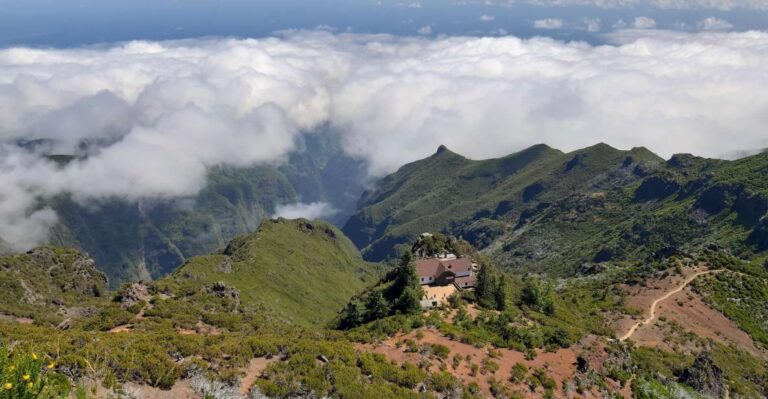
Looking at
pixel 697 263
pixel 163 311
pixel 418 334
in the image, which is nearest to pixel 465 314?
pixel 418 334

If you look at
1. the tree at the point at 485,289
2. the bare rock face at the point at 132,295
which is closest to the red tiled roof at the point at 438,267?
the tree at the point at 485,289

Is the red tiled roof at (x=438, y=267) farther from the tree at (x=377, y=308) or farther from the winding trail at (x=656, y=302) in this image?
the winding trail at (x=656, y=302)

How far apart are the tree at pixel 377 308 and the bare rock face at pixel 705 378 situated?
113 feet

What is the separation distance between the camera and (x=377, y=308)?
2509 inches

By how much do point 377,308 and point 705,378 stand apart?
1493 inches

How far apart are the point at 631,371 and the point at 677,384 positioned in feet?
17.4

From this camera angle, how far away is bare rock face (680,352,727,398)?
52.7 meters

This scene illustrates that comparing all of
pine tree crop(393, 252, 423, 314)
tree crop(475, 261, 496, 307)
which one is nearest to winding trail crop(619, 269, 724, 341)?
tree crop(475, 261, 496, 307)

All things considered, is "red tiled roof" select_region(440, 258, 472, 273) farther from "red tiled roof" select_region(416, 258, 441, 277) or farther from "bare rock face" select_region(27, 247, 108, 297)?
"bare rock face" select_region(27, 247, 108, 297)

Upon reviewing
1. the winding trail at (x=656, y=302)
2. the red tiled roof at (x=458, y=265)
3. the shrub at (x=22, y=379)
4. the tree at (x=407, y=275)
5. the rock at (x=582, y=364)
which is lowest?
the winding trail at (x=656, y=302)

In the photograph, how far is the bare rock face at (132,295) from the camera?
6756 cm

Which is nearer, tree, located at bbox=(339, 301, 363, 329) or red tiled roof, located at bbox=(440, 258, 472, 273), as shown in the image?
tree, located at bbox=(339, 301, 363, 329)

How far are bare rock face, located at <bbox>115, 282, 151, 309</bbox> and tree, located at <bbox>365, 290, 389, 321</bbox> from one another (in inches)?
1292

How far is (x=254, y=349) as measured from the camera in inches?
1559
